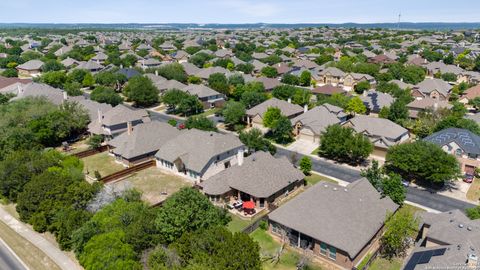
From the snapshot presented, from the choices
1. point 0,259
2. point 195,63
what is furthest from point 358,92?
point 0,259

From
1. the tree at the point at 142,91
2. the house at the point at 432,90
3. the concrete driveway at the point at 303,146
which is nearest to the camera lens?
the concrete driveway at the point at 303,146

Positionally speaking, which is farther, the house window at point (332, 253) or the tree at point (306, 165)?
the tree at point (306, 165)

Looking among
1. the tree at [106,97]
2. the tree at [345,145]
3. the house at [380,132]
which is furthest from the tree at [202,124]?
the tree at [106,97]

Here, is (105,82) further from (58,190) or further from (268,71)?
(58,190)

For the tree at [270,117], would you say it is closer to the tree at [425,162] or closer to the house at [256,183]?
the house at [256,183]

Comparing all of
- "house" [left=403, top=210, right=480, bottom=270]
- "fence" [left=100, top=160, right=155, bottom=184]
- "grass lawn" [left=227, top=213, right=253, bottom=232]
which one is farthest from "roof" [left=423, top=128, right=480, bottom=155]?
"fence" [left=100, top=160, right=155, bottom=184]

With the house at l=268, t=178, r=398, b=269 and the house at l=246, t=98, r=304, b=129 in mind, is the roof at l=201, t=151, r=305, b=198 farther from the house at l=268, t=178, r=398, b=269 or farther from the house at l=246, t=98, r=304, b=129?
the house at l=246, t=98, r=304, b=129

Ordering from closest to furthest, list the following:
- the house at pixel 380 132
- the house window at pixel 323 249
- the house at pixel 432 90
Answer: the house window at pixel 323 249, the house at pixel 380 132, the house at pixel 432 90
